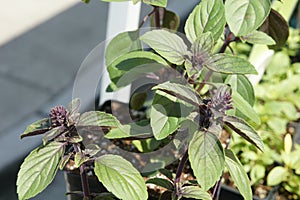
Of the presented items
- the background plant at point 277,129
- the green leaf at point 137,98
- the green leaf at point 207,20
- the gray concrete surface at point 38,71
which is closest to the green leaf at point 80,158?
the green leaf at point 207,20

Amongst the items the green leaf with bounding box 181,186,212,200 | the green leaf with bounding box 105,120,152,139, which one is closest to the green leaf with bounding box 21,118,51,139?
the green leaf with bounding box 105,120,152,139

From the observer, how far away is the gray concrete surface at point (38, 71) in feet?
5.47

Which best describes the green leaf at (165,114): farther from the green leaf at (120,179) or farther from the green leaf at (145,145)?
the green leaf at (145,145)

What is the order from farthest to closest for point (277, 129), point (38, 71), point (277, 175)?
point (38, 71) → point (277, 129) → point (277, 175)

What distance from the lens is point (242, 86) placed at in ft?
3.35

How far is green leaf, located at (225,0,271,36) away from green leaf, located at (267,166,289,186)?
653 millimetres

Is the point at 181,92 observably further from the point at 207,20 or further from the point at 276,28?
the point at 276,28

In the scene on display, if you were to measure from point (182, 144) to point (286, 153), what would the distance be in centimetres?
64

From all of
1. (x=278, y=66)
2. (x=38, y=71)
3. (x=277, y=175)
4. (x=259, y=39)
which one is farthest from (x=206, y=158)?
(x=38, y=71)

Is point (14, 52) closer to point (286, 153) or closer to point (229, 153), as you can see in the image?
point (286, 153)

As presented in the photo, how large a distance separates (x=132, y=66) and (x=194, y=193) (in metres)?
0.24

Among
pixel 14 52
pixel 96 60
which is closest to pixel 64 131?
pixel 96 60

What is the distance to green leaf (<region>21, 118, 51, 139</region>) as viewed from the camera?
30.8 inches

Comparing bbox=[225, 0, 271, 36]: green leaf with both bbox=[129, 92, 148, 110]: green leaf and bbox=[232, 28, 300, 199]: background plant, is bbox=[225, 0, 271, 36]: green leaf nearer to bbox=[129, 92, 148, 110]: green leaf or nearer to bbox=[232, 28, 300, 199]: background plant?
bbox=[129, 92, 148, 110]: green leaf
